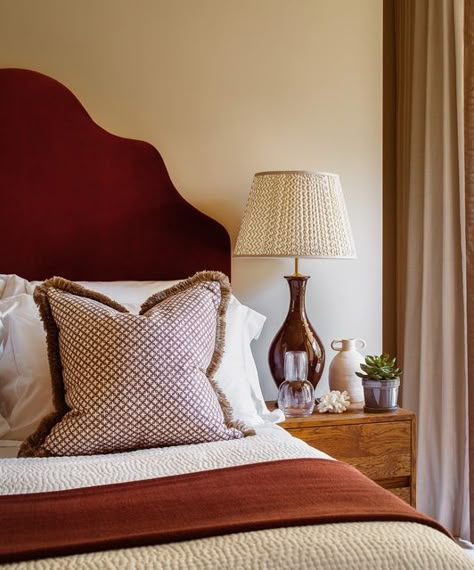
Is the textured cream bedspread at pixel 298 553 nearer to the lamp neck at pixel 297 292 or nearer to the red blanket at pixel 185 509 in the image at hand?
the red blanket at pixel 185 509

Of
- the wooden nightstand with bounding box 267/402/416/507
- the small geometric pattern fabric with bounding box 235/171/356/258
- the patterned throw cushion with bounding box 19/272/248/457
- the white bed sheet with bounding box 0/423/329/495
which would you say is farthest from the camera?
the small geometric pattern fabric with bounding box 235/171/356/258

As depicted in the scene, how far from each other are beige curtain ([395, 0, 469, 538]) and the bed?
869 mm

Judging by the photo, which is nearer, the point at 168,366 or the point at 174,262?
the point at 168,366

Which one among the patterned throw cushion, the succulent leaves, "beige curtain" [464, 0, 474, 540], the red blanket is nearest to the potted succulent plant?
the succulent leaves

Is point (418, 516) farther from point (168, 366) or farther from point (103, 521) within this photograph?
point (168, 366)

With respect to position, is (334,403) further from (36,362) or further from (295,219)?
(36,362)

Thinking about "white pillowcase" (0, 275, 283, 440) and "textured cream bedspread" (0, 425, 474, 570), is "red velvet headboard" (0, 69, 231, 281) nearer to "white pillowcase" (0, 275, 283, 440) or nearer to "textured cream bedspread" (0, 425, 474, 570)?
"white pillowcase" (0, 275, 283, 440)

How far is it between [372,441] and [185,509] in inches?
50.0

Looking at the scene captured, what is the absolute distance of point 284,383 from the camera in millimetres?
2367

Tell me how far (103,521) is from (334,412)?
4.36ft

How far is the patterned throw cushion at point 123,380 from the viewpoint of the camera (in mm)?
1710

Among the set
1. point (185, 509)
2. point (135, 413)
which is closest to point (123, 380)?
point (135, 413)

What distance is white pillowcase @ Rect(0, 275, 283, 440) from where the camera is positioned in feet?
6.36

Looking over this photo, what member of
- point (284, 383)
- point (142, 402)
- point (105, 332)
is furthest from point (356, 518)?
point (284, 383)
